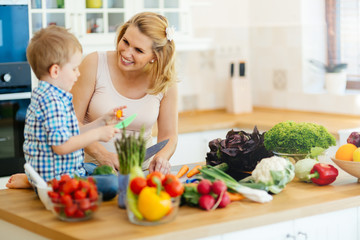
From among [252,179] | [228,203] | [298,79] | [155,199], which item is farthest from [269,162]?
[298,79]

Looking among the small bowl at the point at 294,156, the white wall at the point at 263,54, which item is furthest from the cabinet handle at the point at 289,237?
the white wall at the point at 263,54

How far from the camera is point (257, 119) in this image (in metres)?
4.78

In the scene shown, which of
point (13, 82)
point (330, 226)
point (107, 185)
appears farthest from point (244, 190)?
point (13, 82)

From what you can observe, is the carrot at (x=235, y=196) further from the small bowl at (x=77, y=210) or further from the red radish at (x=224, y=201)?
the small bowl at (x=77, y=210)

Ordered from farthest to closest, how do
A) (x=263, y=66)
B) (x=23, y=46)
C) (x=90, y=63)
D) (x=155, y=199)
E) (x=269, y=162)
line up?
1. (x=263, y=66)
2. (x=23, y=46)
3. (x=90, y=63)
4. (x=269, y=162)
5. (x=155, y=199)

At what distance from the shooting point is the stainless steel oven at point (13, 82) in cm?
379

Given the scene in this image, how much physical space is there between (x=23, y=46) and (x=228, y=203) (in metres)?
2.14

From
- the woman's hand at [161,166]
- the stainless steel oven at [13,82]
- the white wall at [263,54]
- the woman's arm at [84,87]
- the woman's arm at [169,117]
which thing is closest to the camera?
the woman's hand at [161,166]

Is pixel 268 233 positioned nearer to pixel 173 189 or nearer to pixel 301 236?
pixel 301 236

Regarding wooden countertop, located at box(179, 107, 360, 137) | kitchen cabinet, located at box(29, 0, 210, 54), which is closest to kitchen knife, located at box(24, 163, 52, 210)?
kitchen cabinet, located at box(29, 0, 210, 54)

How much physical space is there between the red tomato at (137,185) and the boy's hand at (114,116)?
408 millimetres

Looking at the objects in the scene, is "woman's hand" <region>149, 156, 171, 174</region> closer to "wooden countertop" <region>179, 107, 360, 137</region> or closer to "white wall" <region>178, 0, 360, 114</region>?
"wooden countertop" <region>179, 107, 360, 137</region>

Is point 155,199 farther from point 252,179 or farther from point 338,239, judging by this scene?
point 338,239

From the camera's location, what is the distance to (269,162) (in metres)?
2.33
